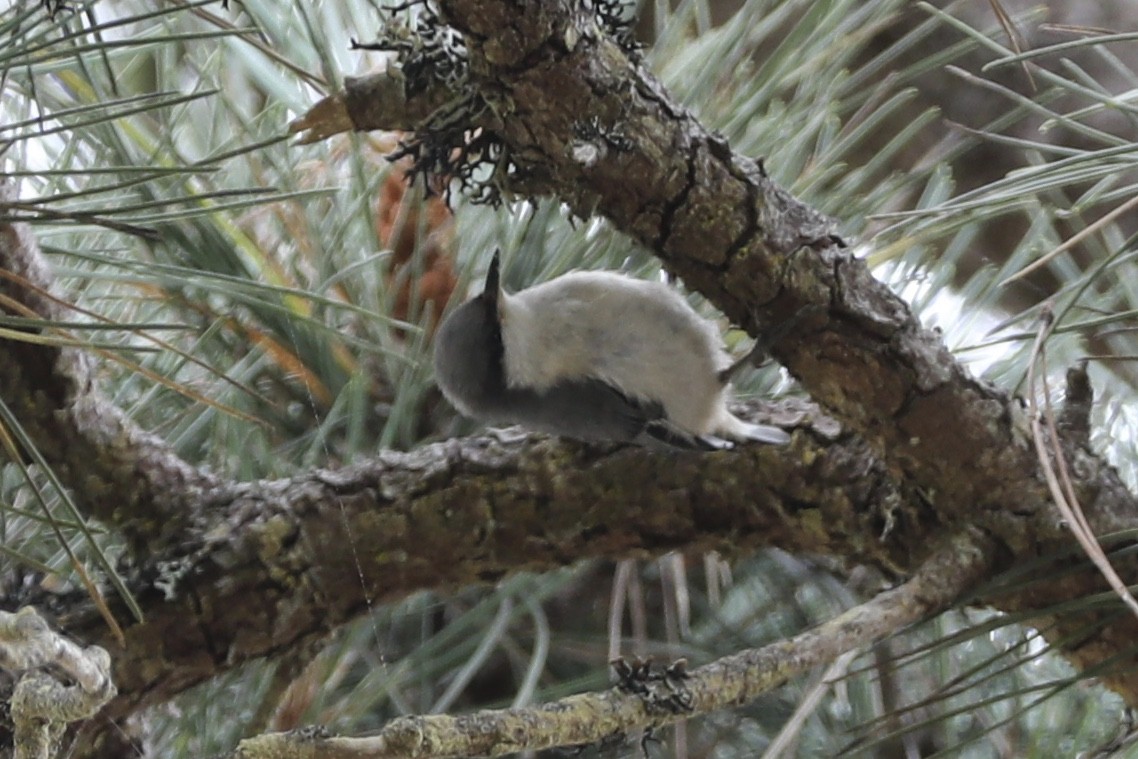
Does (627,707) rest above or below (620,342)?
below

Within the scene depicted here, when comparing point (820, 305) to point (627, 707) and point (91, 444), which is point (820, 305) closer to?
point (627, 707)

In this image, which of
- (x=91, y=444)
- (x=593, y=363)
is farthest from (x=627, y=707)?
(x=593, y=363)

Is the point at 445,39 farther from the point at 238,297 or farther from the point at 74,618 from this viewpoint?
the point at 74,618

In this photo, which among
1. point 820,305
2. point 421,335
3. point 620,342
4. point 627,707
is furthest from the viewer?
point 620,342

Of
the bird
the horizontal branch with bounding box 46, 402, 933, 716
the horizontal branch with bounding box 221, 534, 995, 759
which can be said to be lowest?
the horizontal branch with bounding box 221, 534, 995, 759

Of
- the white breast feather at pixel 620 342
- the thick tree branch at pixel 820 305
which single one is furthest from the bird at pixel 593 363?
the thick tree branch at pixel 820 305

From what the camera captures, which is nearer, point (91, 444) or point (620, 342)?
point (91, 444)

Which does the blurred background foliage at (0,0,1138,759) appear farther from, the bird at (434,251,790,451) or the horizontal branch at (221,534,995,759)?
the horizontal branch at (221,534,995,759)

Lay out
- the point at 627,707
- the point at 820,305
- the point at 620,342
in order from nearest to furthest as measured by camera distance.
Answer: the point at 627,707, the point at 820,305, the point at 620,342

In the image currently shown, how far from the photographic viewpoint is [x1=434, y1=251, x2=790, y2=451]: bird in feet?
2.25

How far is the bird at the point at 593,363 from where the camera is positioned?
0.68 m

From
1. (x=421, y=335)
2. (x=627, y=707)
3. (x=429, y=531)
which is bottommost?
(x=627, y=707)

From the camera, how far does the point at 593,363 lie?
825 millimetres

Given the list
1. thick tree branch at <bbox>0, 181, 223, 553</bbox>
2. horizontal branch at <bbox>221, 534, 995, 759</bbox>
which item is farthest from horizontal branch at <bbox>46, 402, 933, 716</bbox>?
horizontal branch at <bbox>221, 534, 995, 759</bbox>
